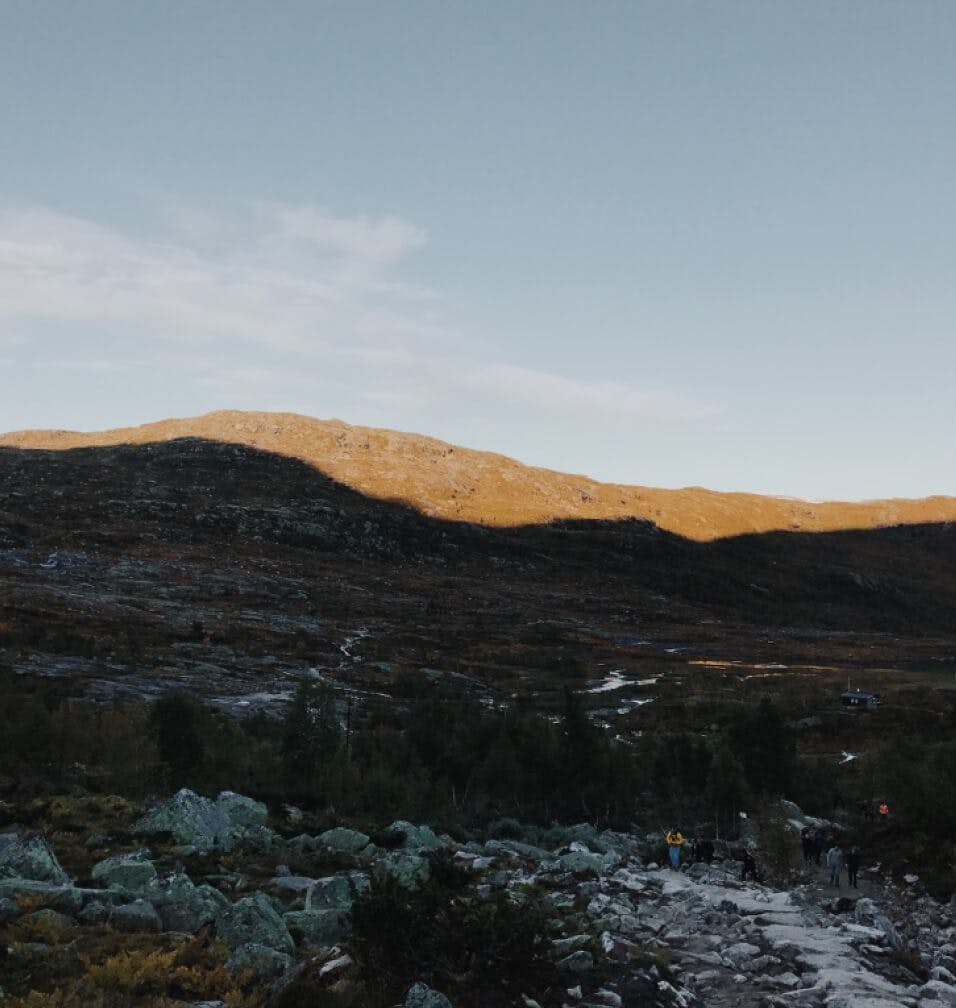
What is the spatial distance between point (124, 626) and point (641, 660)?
61.6 m

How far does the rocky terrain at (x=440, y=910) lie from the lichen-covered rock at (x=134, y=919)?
26 millimetres

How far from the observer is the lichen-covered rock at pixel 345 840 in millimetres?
22703

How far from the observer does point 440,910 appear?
13.1 m

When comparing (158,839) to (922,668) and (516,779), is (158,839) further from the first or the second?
(922,668)

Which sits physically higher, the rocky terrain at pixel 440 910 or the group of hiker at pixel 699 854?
the rocky terrain at pixel 440 910

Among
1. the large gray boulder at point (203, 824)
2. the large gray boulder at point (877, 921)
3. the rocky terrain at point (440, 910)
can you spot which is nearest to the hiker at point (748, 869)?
the rocky terrain at point (440, 910)

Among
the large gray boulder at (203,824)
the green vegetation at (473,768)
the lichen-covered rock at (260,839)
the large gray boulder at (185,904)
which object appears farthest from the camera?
the green vegetation at (473,768)

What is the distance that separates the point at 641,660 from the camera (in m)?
109

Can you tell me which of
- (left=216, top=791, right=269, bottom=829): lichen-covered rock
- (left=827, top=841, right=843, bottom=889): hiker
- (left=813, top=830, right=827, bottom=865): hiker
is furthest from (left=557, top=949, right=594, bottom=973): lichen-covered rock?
(left=813, top=830, right=827, bottom=865): hiker

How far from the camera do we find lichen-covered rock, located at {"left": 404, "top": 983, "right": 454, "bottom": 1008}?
10625 millimetres

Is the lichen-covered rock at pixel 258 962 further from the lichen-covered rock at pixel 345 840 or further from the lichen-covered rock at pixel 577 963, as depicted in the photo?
the lichen-covered rock at pixel 345 840

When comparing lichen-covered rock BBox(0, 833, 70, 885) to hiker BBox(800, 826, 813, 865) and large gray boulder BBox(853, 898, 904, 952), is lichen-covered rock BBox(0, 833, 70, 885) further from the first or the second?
hiker BBox(800, 826, 813, 865)

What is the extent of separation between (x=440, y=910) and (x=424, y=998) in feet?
7.72

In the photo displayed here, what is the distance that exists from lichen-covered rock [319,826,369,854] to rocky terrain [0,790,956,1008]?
0.05 meters
